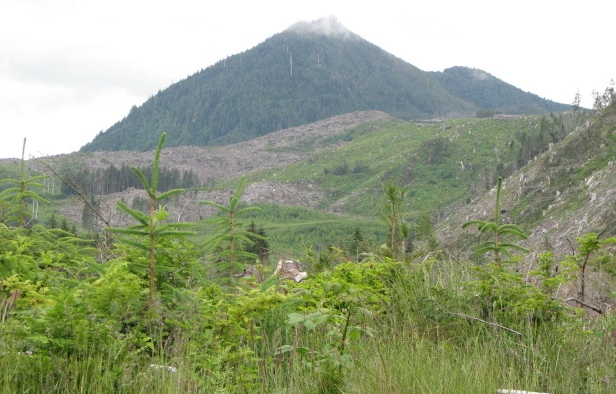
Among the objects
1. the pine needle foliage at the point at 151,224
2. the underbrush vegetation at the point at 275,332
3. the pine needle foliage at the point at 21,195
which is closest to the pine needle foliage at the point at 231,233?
the underbrush vegetation at the point at 275,332

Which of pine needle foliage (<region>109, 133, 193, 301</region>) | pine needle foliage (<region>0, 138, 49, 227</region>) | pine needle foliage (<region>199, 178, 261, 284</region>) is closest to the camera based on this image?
pine needle foliage (<region>109, 133, 193, 301</region>)

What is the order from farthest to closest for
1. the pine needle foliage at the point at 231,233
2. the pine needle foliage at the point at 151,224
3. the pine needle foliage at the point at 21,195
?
the pine needle foliage at the point at 21,195 → the pine needle foliage at the point at 231,233 → the pine needle foliage at the point at 151,224

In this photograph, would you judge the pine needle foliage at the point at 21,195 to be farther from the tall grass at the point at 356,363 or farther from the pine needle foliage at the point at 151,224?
the tall grass at the point at 356,363

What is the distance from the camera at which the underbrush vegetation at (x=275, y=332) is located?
391 cm

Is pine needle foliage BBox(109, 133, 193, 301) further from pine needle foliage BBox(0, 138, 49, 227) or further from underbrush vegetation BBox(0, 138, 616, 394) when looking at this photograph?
pine needle foliage BBox(0, 138, 49, 227)

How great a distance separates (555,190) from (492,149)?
94.5 m

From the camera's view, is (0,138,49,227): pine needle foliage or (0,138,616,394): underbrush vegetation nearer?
(0,138,616,394): underbrush vegetation

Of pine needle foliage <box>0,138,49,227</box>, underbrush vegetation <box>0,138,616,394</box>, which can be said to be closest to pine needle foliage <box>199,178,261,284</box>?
underbrush vegetation <box>0,138,616,394</box>

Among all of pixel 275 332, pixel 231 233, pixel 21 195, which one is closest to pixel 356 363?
pixel 275 332

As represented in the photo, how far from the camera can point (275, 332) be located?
527 cm

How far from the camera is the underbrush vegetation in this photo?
154 inches

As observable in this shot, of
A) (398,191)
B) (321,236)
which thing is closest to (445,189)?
(321,236)

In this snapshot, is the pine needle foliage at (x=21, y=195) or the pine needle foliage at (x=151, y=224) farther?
the pine needle foliage at (x=21, y=195)

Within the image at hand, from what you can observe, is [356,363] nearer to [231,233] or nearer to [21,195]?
[231,233]
